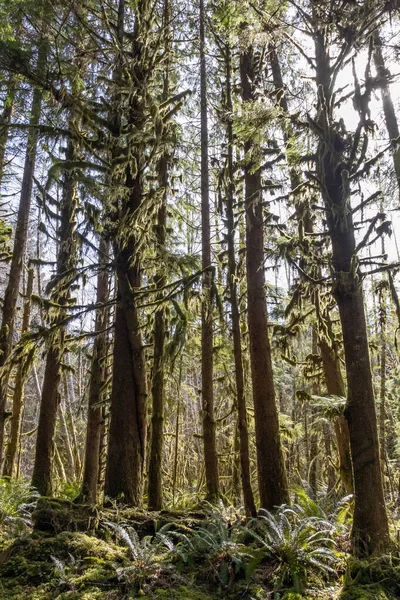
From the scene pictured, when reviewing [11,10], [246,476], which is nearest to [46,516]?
[246,476]

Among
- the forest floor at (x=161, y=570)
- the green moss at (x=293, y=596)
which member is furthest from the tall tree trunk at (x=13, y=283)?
the green moss at (x=293, y=596)

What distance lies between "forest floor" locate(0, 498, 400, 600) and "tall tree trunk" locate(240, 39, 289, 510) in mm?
1334

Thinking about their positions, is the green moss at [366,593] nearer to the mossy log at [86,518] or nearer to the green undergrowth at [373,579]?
the green undergrowth at [373,579]

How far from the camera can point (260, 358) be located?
7277mm

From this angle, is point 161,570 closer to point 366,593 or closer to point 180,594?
point 180,594

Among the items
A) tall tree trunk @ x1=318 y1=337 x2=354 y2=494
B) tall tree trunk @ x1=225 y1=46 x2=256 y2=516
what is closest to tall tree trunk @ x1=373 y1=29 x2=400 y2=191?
tall tree trunk @ x1=225 y1=46 x2=256 y2=516

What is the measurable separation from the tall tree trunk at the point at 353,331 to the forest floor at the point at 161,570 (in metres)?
0.42

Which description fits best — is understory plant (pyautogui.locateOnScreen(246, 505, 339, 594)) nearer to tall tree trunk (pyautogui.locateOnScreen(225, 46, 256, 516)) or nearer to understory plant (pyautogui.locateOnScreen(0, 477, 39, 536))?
tall tree trunk (pyautogui.locateOnScreen(225, 46, 256, 516))

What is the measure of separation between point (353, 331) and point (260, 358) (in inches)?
92.4

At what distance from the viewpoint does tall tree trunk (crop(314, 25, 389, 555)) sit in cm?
476

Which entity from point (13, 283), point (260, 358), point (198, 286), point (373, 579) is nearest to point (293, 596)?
point (373, 579)

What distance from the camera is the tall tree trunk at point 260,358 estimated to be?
6.67 metres

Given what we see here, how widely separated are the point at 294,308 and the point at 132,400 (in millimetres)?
4382

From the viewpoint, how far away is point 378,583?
13.8ft
